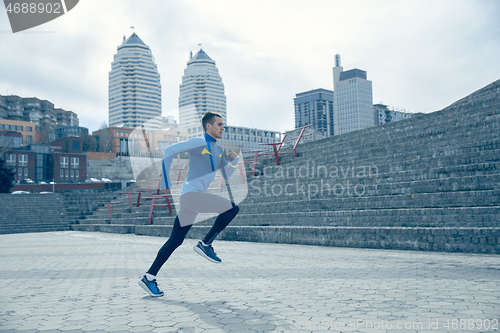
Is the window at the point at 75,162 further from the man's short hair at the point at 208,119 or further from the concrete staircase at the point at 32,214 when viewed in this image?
the man's short hair at the point at 208,119

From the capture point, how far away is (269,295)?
4.21m

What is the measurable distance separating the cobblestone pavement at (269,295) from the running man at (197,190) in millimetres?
424

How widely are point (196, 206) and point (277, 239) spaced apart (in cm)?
612

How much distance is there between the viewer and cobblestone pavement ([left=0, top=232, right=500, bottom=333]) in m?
3.14

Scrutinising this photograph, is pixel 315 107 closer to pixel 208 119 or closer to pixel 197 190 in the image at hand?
pixel 208 119

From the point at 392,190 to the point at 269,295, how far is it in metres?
6.50

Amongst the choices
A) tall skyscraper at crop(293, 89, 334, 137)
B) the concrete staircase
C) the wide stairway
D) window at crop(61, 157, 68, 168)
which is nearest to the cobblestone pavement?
the wide stairway

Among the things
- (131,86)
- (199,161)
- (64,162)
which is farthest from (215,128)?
(131,86)

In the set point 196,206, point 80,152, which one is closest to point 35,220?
point 196,206

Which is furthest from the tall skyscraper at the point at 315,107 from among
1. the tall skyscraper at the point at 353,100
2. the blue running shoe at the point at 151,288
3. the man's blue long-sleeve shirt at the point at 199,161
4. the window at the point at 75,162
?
the blue running shoe at the point at 151,288

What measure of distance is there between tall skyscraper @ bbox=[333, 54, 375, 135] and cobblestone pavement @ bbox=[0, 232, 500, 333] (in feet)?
581

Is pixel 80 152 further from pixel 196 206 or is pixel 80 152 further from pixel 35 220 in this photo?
pixel 196 206

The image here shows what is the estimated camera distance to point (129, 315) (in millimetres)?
3535

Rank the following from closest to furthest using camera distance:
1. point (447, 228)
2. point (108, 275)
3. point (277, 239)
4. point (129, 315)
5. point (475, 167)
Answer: point (129, 315) < point (108, 275) < point (447, 228) < point (475, 167) < point (277, 239)
